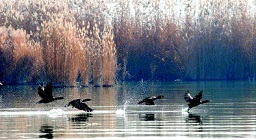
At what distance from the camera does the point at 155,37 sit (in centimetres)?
6094

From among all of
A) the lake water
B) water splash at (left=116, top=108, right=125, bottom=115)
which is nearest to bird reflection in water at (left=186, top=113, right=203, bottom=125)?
the lake water

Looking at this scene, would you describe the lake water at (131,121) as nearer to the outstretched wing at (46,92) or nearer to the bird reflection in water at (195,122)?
the bird reflection in water at (195,122)

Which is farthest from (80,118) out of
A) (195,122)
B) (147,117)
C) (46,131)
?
(46,131)

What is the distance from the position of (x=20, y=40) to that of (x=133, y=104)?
21682 millimetres

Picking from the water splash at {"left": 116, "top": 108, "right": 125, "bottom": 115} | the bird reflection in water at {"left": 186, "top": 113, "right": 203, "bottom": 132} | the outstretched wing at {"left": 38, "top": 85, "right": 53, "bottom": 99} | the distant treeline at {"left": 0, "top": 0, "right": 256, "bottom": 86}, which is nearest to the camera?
the bird reflection in water at {"left": 186, "top": 113, "right": 203, "bottom": 132}

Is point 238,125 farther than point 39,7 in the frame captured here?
No

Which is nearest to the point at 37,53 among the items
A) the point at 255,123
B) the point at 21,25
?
the point at 21,25

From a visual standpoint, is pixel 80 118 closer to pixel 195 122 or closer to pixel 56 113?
pixel 56 113

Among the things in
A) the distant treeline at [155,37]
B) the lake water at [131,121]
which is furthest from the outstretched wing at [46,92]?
the distant treeline at [155,37]

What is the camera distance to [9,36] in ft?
178

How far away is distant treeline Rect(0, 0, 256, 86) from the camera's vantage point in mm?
53250

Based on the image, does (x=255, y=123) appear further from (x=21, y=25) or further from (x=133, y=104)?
(x=21, y=25)

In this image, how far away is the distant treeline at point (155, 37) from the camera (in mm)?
53250

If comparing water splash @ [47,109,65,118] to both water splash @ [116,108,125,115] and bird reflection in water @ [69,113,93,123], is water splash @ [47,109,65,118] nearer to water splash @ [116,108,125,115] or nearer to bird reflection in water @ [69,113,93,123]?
bird reflection in water @ [69,113,93,123]
